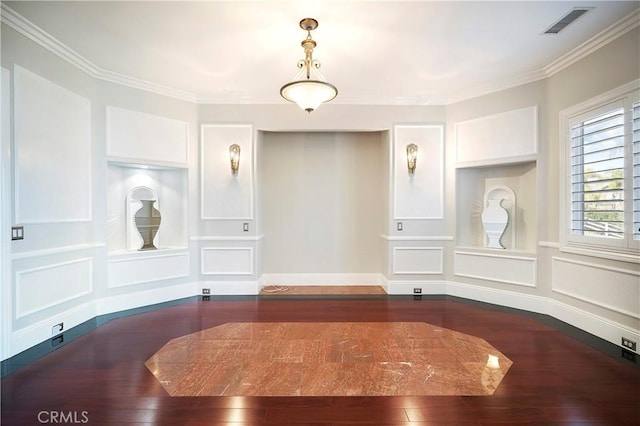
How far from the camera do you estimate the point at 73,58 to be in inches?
136

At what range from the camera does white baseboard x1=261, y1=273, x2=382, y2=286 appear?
5422 millimetres

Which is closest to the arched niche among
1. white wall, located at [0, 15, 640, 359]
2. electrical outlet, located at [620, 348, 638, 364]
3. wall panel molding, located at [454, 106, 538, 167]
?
white wall, located at [0, 15, 640, 359]

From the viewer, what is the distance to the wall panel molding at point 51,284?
2.94 m

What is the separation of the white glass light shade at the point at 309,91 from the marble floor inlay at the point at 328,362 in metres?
2.42

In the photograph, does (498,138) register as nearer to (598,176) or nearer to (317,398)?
(598,176)

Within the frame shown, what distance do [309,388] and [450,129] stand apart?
4.08 metres

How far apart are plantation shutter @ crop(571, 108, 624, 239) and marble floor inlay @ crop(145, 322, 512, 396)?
5.78ft

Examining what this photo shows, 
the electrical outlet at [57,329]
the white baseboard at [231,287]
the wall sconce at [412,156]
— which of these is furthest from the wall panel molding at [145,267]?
the wall sconce at [412,156]

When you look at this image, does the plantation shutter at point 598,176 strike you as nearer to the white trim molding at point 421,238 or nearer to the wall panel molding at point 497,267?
the wall panel molding at point 497,267

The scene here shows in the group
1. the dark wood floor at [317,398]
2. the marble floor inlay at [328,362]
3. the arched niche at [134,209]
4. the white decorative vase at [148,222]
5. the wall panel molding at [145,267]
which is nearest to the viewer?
the dark wood floor at [317,398]

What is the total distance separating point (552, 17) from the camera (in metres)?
2.83

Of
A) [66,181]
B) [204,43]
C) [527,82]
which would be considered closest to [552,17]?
[527,82]

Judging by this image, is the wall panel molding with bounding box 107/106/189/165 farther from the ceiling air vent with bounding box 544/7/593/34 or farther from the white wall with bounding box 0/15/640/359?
the ceiling air vent with bounding box 544/7/593/34

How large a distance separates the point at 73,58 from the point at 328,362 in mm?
4234
